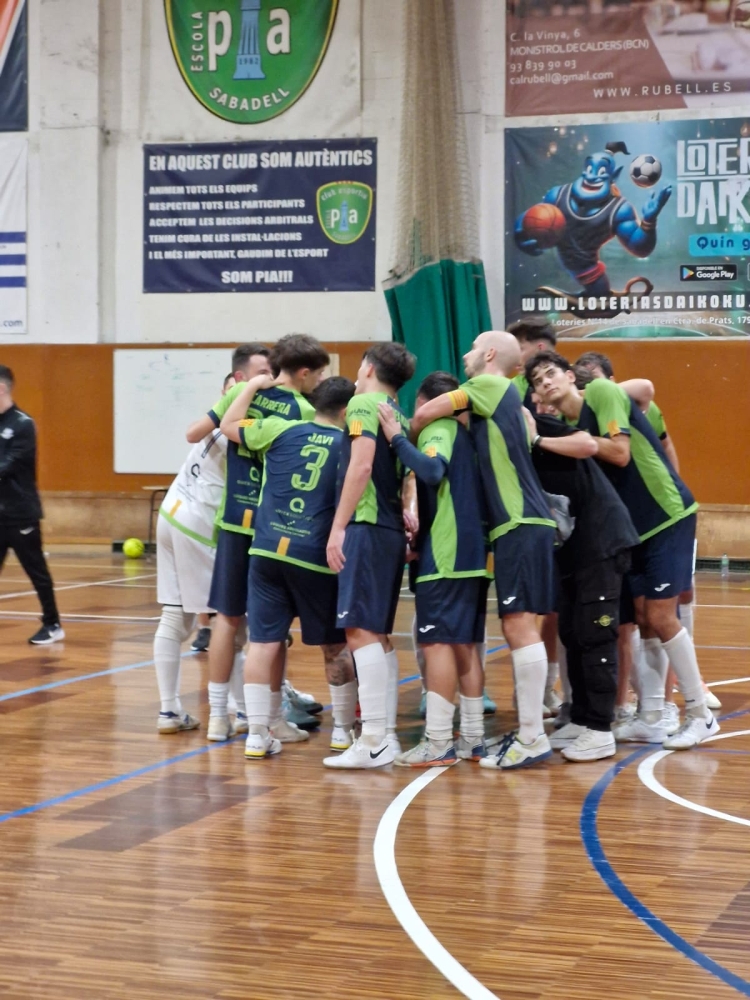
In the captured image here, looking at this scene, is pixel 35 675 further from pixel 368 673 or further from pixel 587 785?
pixel 587 785

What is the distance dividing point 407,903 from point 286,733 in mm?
2310

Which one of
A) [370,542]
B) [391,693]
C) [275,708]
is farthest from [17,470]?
[370,542]

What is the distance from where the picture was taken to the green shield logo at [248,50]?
588 inches

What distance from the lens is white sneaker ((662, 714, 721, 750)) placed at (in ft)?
19.0

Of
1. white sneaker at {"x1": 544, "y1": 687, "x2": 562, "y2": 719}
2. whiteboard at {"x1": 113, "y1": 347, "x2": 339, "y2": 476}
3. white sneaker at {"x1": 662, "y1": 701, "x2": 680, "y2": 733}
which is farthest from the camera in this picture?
whiteboard at {"x1": 113, "y1": 347, "x2": 339, "y2": 476}

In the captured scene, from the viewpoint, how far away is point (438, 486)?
5.51 metres

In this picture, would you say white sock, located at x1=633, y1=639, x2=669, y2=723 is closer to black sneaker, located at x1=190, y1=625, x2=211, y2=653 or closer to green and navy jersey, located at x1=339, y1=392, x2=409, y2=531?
green and navy jersey, located at x1=339, y1=392, x2=409, y2=531

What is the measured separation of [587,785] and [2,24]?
13629mm

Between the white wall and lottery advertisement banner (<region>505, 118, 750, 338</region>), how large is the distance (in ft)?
5.59

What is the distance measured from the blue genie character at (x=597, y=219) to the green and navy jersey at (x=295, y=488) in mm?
9110

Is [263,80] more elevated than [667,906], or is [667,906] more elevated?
[263,80]

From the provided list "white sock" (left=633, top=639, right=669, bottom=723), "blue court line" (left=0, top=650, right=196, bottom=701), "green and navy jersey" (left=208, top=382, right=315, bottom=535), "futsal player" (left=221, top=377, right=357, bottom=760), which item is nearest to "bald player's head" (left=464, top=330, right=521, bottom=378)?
"futsal player" (left=221, top=377, right=357, bottom=760)

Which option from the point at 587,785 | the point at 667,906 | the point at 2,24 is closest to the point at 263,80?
the point at 2,24

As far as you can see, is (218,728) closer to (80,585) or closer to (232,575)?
(232,575)
